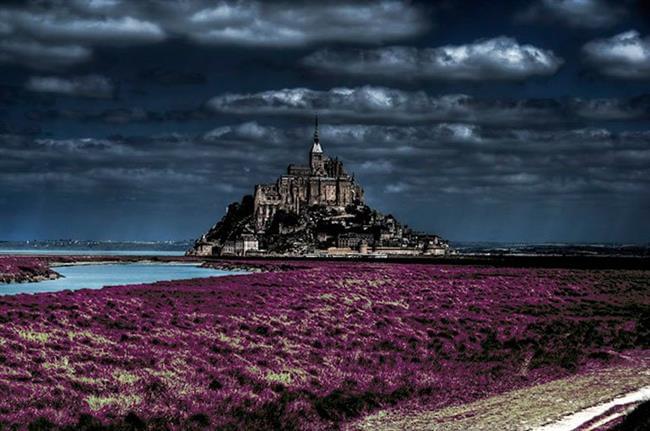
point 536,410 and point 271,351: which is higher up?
point 271,351

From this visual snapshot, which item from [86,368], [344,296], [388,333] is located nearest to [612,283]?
[344,296]

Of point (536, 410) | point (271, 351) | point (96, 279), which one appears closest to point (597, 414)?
point (536, 410)

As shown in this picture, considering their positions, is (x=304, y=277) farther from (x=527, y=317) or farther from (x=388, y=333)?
(x=388, y=333)

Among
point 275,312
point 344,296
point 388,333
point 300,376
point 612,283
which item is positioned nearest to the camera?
point 300,376

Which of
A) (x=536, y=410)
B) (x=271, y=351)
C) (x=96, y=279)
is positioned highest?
(x=271, y=351)

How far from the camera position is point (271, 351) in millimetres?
25859

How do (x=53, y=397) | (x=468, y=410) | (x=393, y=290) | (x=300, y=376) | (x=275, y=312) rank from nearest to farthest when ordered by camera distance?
1. (x=53, y=397)
2. (x=468, y=410)
3. (x=300, y=376)
4. (x=275, y=312)
5. (x=393, y=290)

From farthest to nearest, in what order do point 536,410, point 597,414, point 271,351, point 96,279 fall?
point 96,279 < point 271,351 < point 536,410 < point 597,414

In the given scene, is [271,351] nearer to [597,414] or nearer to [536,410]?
[536,410]

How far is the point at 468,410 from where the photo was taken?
65.8 feet

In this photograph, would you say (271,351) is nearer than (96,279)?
Yes

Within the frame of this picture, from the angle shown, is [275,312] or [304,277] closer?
[275,312]

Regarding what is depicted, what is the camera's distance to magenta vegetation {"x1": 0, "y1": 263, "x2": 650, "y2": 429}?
1884 cm

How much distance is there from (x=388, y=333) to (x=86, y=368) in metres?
13.7
